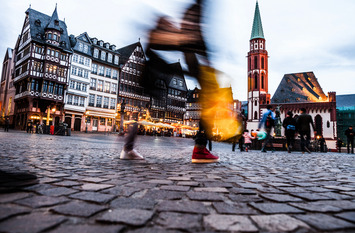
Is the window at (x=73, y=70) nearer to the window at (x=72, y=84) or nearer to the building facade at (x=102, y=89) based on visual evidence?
the window at (x=72, y=84)

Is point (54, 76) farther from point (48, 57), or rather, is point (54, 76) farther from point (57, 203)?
point (57, 203)

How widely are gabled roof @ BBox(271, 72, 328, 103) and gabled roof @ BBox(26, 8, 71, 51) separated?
43.1 metres

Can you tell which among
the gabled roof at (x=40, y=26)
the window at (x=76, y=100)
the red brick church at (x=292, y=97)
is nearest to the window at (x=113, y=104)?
the window at (x=76, y=100)

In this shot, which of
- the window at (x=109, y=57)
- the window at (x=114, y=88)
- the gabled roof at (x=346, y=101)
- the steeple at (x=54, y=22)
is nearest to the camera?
the steeple at (x=54, y=22)

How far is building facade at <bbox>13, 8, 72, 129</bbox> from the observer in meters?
30.7

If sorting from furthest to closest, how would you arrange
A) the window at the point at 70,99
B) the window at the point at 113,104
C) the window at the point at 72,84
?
the window at the point at 113,104 < the window at the point at 72,84 < the window at the point at 70,99

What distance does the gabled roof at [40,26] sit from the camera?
1236 inches

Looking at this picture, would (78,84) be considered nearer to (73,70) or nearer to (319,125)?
(73,70)

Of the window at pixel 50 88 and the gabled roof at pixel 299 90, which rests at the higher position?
the gabled roof at pixel 299 90

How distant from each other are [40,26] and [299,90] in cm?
5000

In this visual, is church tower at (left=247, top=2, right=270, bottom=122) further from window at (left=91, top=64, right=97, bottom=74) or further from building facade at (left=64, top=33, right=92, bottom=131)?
building facade at (left=64, top=33, right=92, bottom=131)

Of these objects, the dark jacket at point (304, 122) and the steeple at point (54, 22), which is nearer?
the dark jacket at point (304, 122)

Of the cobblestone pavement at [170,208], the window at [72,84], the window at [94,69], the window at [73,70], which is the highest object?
the window at [94,69]

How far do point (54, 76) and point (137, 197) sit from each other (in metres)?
35.6
